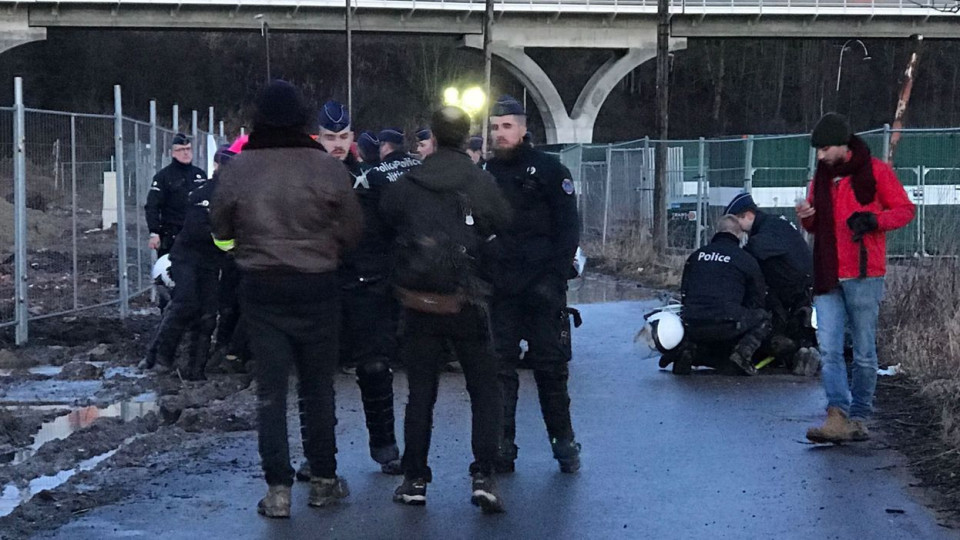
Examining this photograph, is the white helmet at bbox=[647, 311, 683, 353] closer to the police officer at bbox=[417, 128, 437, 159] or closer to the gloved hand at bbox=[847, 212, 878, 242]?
the police officer at bbox=[417, 128, 437, 159]

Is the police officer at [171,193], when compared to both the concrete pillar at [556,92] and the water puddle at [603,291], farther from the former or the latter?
the concrete pillar at [556,92]

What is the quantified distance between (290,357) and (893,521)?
288 centimetres

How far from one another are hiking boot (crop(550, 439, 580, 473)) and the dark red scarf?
185 centimetres

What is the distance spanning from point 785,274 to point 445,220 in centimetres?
531

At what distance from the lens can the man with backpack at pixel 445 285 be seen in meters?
6.66

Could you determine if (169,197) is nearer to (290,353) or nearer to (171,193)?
(171,193)

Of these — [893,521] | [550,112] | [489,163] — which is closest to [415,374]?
[489,163]

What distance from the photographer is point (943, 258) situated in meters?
12.4

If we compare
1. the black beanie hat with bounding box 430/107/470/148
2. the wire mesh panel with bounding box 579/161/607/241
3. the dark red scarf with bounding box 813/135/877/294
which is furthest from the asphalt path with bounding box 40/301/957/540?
the wire mesh panel with bounding box 579/161/607/241

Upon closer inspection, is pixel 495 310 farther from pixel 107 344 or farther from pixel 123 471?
pixel 107 344

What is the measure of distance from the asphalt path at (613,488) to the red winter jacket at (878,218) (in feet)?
3.52

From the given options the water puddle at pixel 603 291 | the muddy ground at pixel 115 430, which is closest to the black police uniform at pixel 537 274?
the muddy ground at pixel 115 430

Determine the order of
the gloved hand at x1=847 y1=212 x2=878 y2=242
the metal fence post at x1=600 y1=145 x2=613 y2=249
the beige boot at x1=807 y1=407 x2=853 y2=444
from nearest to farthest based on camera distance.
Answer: the gloved hand at x1=847 y1=212 x2=878 y2=242
the beige boot at x1=807 y1=407 x2=853 y2=444
the metal fence post at x1=600 y1=145 x2=613 y2=249

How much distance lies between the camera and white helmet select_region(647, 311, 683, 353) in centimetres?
1141
